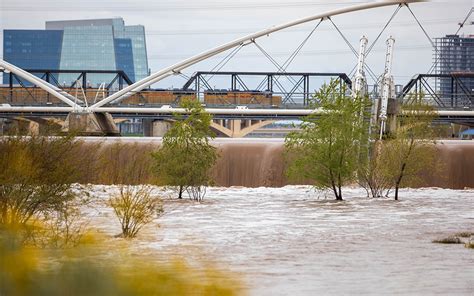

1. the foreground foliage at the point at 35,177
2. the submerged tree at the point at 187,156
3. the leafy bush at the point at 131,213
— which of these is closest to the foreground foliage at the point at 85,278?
the foreground foliage at the point at 35,177

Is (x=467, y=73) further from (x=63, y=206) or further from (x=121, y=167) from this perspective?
(x=63, y=206)

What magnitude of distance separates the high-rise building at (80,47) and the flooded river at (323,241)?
46870 mm

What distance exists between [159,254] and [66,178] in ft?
11.0

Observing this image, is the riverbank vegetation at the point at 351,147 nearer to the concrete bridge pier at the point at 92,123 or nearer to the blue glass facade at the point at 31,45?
the concrete bridge pier at the point at 92,123

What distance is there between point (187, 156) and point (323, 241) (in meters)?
14.9

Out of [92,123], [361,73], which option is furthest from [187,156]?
[92,123]

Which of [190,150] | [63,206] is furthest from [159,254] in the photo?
[190,150]

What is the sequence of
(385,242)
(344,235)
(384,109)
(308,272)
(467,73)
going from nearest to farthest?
(308,272) → (385,242) → (344,235) → (384,109) → (467,73)

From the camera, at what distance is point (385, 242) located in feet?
67.3

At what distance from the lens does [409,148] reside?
36281mm

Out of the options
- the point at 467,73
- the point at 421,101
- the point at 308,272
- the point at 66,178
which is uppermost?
the point at 467,73

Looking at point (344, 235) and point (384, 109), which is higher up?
point (384, 109)

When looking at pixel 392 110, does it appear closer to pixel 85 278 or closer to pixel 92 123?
pixel 92 123

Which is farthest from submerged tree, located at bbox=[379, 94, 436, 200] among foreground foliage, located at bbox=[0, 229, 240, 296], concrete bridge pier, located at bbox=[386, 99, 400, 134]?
foreground foliage, located at bbox=[0, 229, 240, 296]
